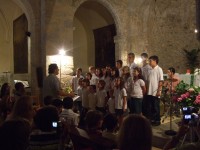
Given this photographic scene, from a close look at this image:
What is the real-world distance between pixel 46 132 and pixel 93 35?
11925 millimetres

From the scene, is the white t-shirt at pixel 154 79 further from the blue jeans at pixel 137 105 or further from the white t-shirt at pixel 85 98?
the white t-shirt at pixel 85 98

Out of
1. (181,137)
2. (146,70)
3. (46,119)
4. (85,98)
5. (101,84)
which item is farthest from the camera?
(85,98)

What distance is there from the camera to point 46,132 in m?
3.26

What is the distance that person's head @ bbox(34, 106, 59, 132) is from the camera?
336cm

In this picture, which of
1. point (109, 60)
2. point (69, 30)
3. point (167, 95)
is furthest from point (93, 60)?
point (167, 95)

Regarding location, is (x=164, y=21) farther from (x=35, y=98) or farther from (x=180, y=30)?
(x=35, y=98)

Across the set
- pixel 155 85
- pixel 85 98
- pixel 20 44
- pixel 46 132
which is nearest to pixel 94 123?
pixel 46 132


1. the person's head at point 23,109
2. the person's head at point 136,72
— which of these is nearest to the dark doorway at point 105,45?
the person's head at point 136,72

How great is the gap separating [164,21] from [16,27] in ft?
25.3

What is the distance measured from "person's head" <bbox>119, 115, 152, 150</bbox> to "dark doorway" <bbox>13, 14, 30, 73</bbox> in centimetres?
1121

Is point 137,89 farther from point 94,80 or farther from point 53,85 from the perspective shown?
point 94,80

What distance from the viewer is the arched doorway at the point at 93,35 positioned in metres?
12.9

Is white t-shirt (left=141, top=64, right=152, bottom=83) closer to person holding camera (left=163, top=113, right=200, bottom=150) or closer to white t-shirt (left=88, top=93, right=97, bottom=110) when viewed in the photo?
white t-shirt (left=88, top=93, right=97, bottom=110)

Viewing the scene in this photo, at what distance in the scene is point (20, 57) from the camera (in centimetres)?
1368
